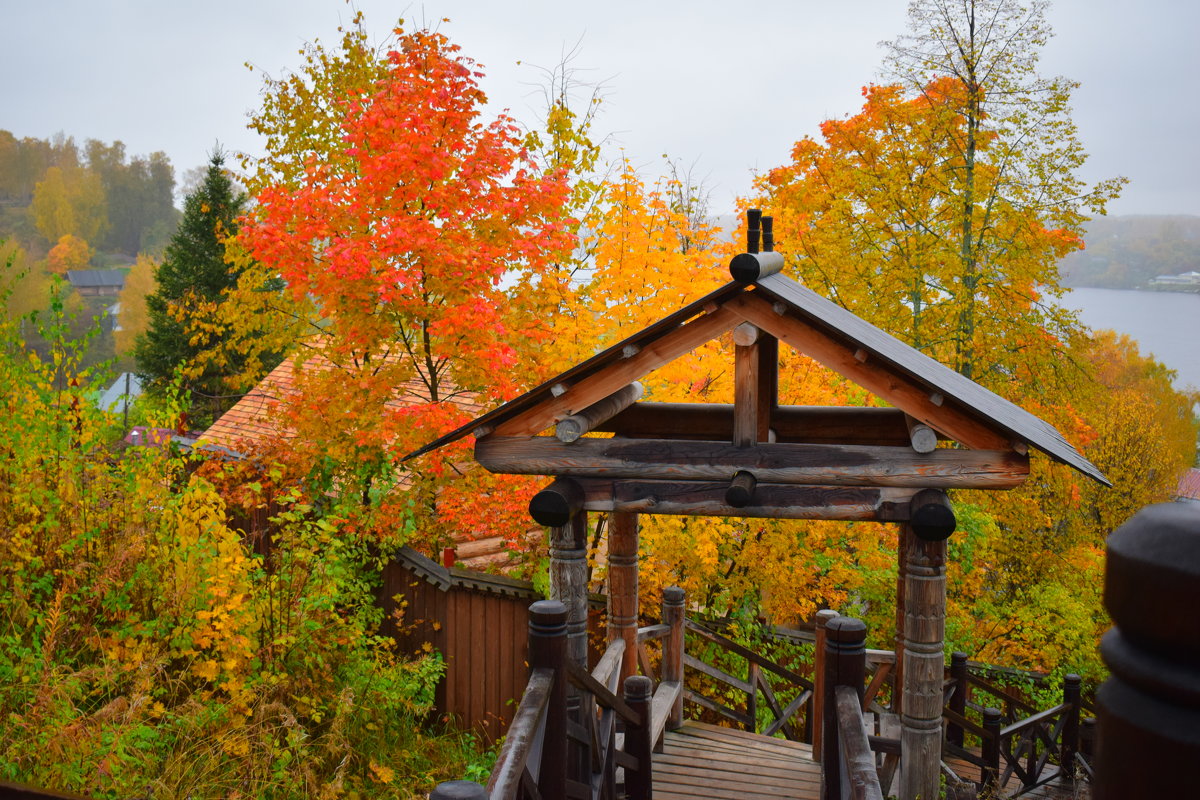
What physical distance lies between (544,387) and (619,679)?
128 inches

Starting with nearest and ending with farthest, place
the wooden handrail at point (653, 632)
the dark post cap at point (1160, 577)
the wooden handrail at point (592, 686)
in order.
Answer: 1. the dark post cap at point (1160, 577)
2. the wooden handrail at point (592, 686)
3. the wooden handrail at point (653, 632)

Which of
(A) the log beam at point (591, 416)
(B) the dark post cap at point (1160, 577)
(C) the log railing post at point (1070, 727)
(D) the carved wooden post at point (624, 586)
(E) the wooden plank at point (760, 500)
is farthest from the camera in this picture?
(C) the log railing post at point (1070, 727)

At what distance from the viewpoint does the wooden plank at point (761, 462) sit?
5.63m

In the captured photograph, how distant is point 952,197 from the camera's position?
1451 cm

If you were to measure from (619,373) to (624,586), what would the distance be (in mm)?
2546

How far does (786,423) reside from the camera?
7.52 metres

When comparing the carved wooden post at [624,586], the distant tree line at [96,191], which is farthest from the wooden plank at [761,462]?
the distant tree line at [96,191]

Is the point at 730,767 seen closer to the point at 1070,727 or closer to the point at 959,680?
the point at 959,680

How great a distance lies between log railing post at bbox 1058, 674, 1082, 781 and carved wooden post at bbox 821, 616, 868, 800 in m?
6.16

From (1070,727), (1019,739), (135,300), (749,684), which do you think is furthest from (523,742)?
(135,300)

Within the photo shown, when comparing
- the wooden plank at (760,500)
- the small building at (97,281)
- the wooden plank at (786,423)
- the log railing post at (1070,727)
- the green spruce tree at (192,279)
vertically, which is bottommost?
the log railing post at (1070,727)

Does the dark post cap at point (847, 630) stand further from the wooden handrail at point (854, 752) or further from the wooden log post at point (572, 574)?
the wooden log post at point (572, 574)

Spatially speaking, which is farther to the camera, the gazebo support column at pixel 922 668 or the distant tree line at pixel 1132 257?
the distant tree line at pixel 1132 257

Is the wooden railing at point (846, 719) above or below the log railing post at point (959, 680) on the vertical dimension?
above
